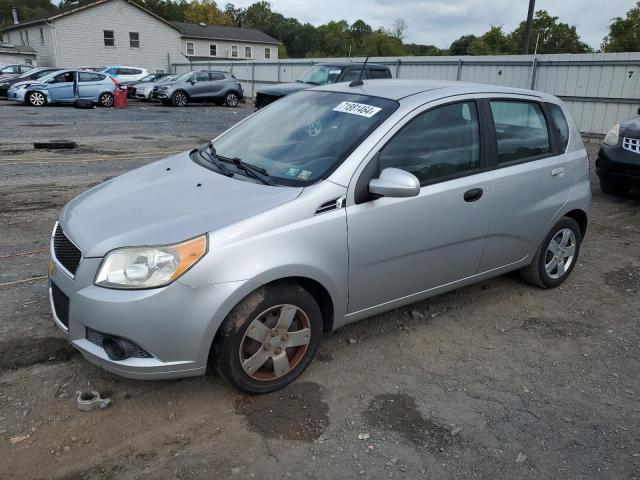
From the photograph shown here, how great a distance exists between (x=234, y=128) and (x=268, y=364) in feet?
6.79

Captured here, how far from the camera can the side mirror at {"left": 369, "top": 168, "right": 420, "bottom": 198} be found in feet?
10.3

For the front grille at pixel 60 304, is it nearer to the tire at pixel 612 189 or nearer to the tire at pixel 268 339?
the tire at pixel 268 339

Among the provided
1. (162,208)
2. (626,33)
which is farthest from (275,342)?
(626,33)

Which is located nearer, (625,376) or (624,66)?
(625,376)

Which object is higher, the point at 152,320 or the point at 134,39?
the point at 134,39

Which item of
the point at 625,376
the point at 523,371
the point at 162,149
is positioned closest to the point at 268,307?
the point at 523,371

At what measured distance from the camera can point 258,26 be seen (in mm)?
97125

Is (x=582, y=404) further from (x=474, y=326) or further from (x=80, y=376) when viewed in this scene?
(x=80, y=376)

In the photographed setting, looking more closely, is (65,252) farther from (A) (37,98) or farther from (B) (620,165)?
(A) (37,98)

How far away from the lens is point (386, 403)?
319 cm

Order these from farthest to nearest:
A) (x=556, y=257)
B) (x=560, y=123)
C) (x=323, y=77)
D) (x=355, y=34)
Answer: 1. (x=355, y=34)
2. (x=323, y=77)
3. (x=556, y=257)
4. (x=560, y=123)

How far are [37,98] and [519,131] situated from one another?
21121 mm

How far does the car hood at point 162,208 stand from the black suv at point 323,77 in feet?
35.5

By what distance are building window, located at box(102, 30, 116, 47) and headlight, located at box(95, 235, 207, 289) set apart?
141 feet
